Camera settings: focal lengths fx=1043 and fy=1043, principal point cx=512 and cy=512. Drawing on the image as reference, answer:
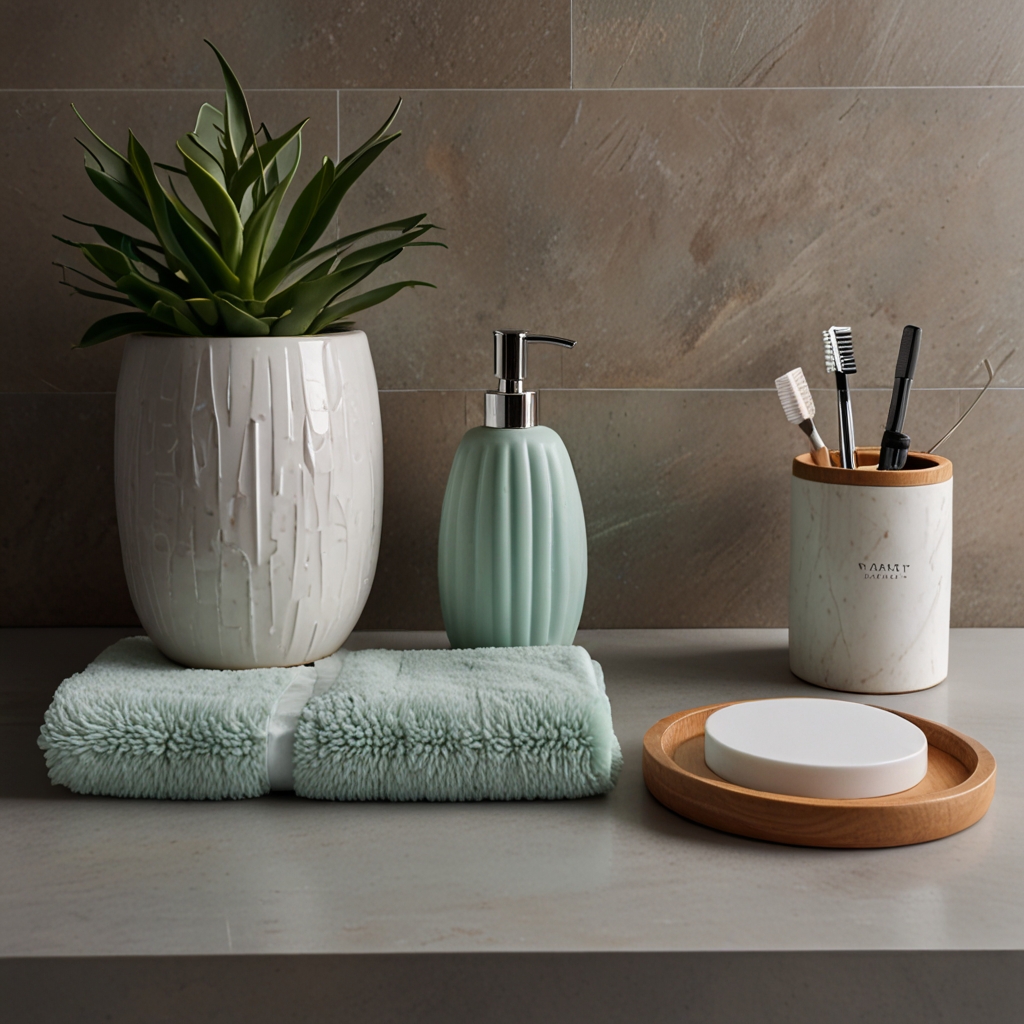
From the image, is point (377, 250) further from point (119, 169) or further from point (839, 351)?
point (839, 351)

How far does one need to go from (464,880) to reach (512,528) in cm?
30

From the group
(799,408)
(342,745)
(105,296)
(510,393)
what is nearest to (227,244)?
(105,296)

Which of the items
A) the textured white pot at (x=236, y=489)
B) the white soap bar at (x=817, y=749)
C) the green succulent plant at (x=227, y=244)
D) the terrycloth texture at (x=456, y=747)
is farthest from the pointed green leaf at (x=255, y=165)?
the white soap bar at (x=817, y=749)

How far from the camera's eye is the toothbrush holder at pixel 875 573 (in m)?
0.72

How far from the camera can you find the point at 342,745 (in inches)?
22.9

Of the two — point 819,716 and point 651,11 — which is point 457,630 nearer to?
point 819,716

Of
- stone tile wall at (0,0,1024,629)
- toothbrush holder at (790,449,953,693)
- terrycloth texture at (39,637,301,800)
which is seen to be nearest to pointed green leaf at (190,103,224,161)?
stone tile wall at (0,0,1024,629)

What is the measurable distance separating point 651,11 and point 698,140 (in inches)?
4.2

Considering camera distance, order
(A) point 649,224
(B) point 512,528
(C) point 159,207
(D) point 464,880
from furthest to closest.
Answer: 1. (A) point 649,224
2. (B) point 512,528
3. (C) point 159,207
4. (D) point 464,880

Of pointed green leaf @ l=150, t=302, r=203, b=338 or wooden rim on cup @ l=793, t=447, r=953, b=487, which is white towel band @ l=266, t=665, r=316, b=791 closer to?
pointed green leaf @ l=150, t=302, r=203, b=338

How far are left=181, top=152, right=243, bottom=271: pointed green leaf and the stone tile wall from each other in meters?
0.20

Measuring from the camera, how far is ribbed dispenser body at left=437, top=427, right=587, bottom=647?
748mm

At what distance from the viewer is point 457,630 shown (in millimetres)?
771

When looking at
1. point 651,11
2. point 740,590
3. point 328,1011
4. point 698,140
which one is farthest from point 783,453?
point 328,1011
